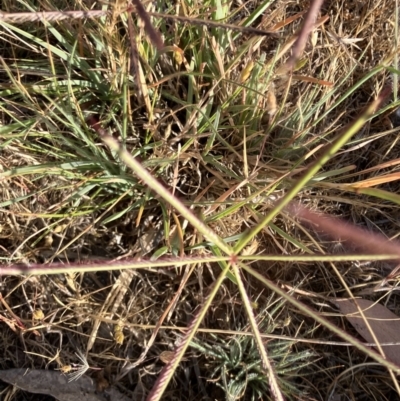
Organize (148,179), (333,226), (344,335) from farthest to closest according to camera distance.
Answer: (333,226) → (344,335) → (148,179)

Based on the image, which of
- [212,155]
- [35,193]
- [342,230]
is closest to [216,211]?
[212,155]

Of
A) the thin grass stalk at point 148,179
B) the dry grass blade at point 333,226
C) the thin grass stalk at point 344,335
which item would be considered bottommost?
the dry grass blade at point 333,226

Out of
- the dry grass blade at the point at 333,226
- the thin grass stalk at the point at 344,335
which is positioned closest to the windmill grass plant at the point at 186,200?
the dry grass blade at the point at 333,226

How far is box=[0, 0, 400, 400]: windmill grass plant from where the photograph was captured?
979mm

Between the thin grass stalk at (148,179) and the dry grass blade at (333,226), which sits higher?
the thin grass stalk at (148,179)

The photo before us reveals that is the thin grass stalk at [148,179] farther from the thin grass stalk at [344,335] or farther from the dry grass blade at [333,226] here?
the dry grass blade at [333,226]

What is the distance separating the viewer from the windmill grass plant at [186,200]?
3.21 ft

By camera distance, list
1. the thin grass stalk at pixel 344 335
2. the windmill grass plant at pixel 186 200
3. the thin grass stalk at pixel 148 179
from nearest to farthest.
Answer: the thin grass stalk at pixel 148 179 → the thin grass stalk at pixel 344 335 → the windmill grass plant at pixel 186 200

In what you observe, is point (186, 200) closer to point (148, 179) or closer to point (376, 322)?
point (376, 322)

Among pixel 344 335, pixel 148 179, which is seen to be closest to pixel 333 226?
pixel 344 335

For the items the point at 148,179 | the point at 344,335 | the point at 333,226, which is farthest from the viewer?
the point at 333,226

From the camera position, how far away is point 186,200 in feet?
3.38

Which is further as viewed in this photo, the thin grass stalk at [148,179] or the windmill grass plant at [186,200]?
the windmill grass plant at [186,200]

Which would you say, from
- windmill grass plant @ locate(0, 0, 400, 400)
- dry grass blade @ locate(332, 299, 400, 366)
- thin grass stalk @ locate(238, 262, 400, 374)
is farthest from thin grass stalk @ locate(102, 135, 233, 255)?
dry grass blade @ locate(332, 299, 400, 366)
